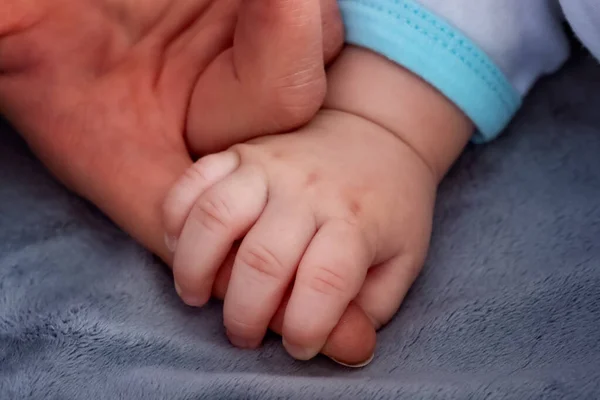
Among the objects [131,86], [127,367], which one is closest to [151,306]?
[127,367]

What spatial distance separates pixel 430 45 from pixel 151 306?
278 mm

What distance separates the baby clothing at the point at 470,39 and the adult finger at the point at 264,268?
0.18 metres

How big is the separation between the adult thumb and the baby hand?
21mm

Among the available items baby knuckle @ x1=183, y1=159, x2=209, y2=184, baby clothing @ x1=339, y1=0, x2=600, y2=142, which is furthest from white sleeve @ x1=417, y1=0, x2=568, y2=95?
baby knuckle @ x1=183, y1=159, x2=209, y2=184

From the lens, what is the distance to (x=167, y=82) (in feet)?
1.75

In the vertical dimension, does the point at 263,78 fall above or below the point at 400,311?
above

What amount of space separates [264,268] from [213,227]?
42mm

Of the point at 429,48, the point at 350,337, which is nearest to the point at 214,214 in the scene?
the point at 350,337

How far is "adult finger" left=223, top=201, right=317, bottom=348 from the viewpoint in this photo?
42cm

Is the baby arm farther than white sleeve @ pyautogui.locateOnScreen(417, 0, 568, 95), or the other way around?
white sleeve @ pyautogui.locateOnScreen(417, 0, 568, 95)

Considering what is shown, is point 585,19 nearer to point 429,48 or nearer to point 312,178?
point 429,48

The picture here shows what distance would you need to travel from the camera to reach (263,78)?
467 millimetres

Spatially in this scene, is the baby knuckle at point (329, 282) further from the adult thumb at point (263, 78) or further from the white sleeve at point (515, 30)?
the white sleeve at point (515, 30)

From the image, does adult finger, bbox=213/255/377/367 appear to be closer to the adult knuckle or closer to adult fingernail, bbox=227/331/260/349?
adult fingernail, bbox=227/331/260/349
